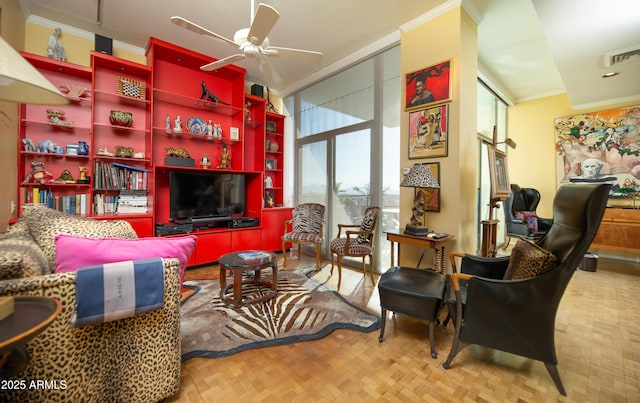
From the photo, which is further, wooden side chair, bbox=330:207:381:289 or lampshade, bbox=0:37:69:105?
wooden side chair, bbox=330:207:381:289

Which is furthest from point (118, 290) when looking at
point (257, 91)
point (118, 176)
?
point (257, 91)

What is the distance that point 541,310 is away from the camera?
4.90ft

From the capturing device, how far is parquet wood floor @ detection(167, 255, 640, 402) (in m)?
1.46

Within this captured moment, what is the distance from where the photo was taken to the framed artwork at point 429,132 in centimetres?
288

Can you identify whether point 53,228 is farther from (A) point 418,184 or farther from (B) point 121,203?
(A) point 418,184

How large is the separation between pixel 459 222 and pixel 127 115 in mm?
4285

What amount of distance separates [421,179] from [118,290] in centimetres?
239

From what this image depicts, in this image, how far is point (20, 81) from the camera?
839mm

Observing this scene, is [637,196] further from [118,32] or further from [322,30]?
[118,32]

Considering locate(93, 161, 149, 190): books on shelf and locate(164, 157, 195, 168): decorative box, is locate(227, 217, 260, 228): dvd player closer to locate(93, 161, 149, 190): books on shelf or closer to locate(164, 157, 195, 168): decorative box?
locate(164, 157, 195, 168): decorative box

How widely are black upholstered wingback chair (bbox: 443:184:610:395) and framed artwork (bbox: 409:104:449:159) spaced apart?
1.35 metres

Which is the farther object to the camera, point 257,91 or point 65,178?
point 257,91

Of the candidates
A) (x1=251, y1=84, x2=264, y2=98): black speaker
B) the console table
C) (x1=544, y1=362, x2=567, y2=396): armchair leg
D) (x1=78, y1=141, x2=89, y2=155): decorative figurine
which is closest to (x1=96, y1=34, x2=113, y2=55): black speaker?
(x1=78, y1=141, x2=89, y2=155): decorative figurine

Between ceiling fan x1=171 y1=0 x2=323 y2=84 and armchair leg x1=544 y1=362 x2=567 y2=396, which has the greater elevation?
ceiling fan x1=171 y1=0 x2=323 y2=84
